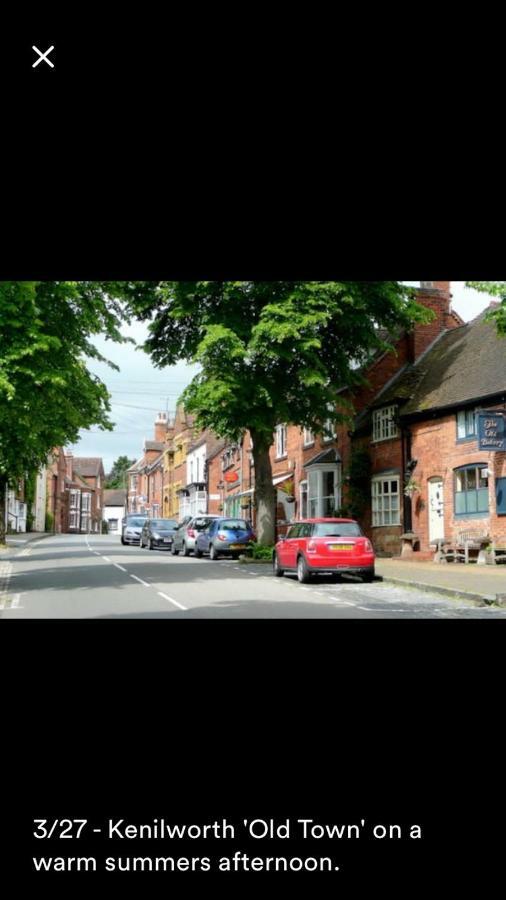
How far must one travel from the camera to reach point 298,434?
36.2m

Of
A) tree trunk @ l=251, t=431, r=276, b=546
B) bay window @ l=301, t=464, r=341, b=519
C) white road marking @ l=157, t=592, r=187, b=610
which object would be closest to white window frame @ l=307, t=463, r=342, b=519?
bay window @ l=301, t=464, r=341, b=519

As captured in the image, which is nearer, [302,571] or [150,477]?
[302,571]

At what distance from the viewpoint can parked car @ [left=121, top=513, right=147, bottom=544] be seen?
42.4 metres

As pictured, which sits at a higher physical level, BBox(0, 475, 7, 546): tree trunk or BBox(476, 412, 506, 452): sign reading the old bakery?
BBox(476, 412, 506, 452): sign reading the old bakery

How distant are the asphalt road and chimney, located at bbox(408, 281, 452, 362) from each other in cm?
1270

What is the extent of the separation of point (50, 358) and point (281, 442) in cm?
2265


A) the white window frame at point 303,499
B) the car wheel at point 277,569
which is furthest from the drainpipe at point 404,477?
the white window frame at point 303,499

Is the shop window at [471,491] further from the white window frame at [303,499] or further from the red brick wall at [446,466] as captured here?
the white window frame at [303,499]

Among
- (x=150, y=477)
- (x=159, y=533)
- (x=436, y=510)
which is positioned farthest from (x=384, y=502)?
(x=150, y=477)

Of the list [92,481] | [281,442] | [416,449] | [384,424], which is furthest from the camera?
[92,481]
